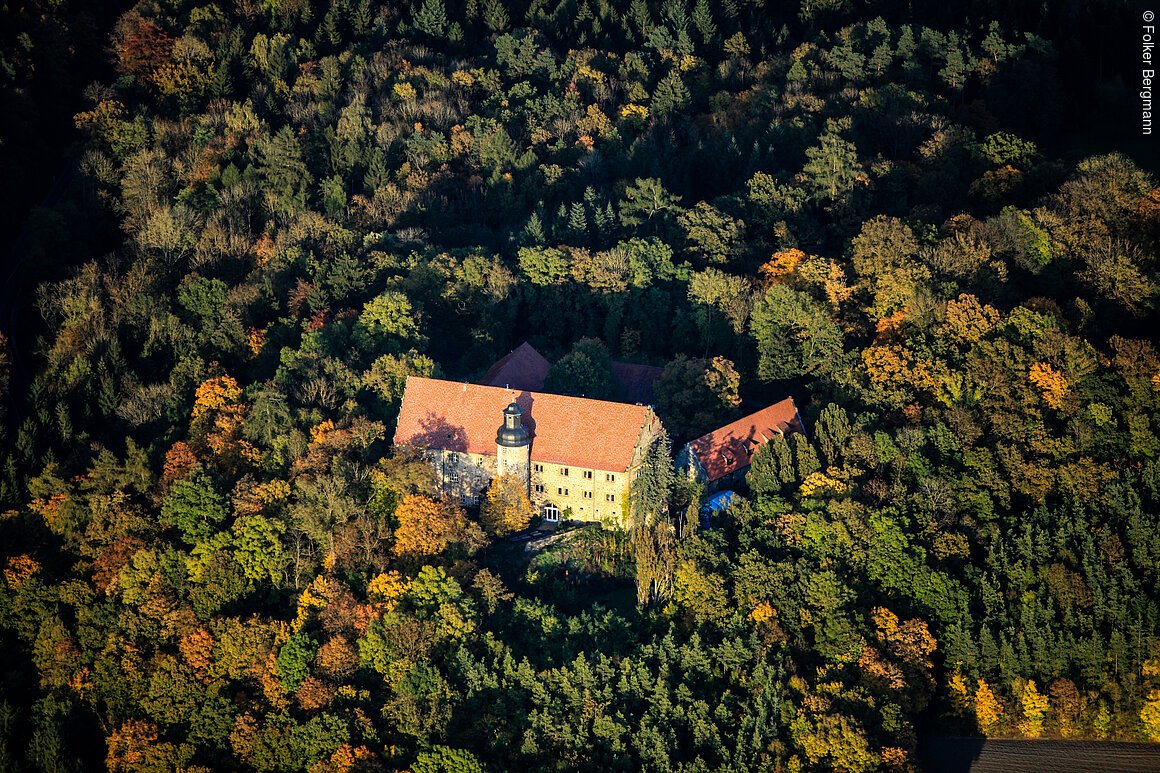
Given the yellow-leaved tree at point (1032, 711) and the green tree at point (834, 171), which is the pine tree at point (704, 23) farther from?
the yellow-leaved tree at point (1032, 711)

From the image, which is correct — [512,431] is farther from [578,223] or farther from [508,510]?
[578,223]

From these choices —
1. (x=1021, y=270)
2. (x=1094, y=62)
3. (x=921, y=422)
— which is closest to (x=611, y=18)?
(x=1094, y=62)

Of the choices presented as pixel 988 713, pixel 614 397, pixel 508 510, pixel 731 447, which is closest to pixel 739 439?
pixel 731 447

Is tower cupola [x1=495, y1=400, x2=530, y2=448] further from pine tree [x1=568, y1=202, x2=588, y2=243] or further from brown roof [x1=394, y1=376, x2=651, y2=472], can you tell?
pine tree [x1=568, y1=202, x2=588, y2=243]

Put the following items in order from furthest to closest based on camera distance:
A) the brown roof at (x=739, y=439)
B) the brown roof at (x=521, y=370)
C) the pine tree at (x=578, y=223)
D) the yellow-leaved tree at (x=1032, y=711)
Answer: the pine tree at (x=578, y=223) → the brown roof at (x=521, y=370) → the brown roof at (x=739, y=439) → the yellow-leaved tree at (x=1032, y=711)

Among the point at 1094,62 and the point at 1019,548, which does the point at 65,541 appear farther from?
the point at 1094,62

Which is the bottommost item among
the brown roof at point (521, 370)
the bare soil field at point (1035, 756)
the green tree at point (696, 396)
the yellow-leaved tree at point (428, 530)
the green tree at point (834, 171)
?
the bare soil field at point (1035, 756)

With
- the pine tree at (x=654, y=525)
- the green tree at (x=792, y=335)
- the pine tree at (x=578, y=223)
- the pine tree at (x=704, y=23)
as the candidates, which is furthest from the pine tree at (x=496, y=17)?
the pine tree at (x=654, y=525)
